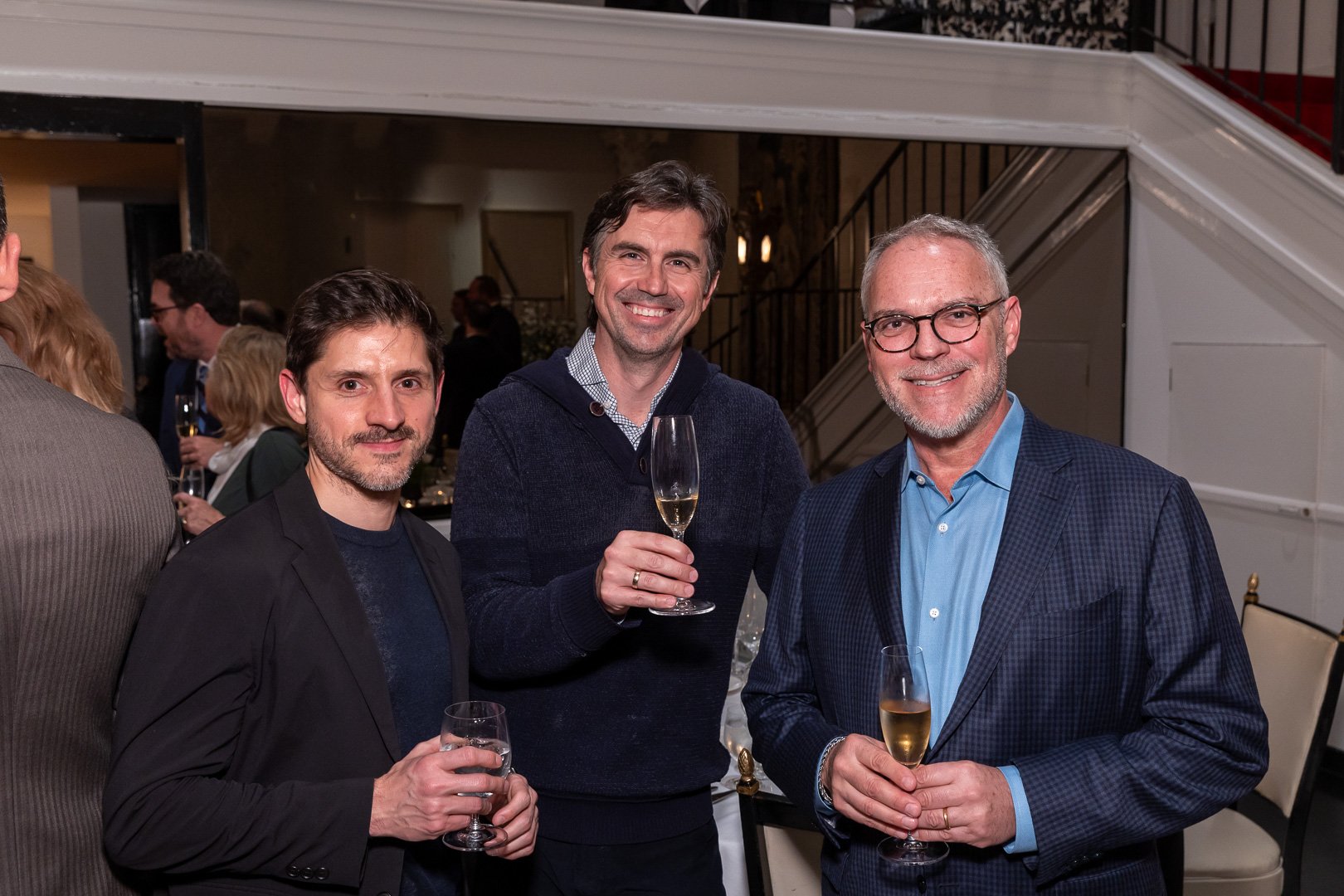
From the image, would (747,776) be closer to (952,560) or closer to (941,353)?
(952,560)

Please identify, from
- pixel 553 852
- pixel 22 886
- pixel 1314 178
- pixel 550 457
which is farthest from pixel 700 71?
pixel 22 886

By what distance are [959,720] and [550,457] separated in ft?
2.68

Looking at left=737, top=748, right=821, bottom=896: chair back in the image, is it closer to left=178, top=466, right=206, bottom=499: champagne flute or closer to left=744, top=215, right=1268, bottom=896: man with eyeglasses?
left=744, top=215, right=1268, bottom=896: man with eyeglasses

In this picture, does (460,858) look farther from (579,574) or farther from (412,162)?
(412,162)

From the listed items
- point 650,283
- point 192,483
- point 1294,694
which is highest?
point 650,283

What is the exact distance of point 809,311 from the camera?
5.77 m

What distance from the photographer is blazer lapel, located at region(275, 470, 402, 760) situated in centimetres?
155

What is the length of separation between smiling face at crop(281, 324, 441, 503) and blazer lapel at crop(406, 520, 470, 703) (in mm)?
134

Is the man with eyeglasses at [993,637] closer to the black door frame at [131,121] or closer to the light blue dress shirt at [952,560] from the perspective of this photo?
the light blue dress shirt at [952,560]

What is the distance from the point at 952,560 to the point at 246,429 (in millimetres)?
2605

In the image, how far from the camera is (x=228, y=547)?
4.99 ft

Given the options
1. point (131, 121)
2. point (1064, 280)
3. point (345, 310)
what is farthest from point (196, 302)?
point (1064, 280)

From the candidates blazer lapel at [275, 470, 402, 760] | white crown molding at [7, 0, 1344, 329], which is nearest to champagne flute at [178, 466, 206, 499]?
white crown molding at [7, 0, 1344, 329]

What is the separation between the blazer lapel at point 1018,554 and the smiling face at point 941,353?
11 cm
